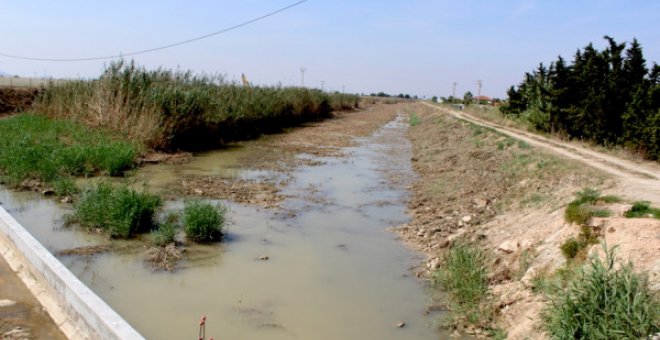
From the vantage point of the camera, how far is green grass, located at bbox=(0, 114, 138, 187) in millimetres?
10748

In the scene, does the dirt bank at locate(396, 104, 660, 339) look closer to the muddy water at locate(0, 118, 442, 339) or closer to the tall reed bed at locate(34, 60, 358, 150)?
the muddy water at locate(0, 118, 442, 339)

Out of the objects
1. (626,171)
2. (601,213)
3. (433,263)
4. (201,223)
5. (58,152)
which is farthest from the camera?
(58,152)

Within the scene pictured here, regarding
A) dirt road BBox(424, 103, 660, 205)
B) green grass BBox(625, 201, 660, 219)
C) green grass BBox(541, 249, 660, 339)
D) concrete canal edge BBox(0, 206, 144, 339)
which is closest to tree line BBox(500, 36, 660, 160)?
dirt road BBox(424, 103, 660, 205)

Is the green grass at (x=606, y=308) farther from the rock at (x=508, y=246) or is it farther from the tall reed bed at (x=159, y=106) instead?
the tall reed bed at (x=159, y=106)

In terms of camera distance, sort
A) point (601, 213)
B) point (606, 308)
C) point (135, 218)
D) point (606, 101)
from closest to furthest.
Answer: point (606, 308) < point (601, 213) < point (135, 218) < point (606, 101)

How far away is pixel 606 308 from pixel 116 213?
6568mm

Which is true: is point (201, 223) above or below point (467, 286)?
above

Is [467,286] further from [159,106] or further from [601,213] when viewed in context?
[159,106]

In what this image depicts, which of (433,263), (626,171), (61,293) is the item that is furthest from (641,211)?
(61,293)

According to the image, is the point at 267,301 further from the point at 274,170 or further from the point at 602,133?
the point at 602,133

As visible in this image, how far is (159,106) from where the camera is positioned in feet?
55.1

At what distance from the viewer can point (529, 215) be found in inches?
316

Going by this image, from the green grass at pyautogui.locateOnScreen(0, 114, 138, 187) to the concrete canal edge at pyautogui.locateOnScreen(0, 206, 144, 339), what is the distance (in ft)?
14.1

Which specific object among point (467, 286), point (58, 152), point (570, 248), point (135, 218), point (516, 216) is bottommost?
point (467, 286)
